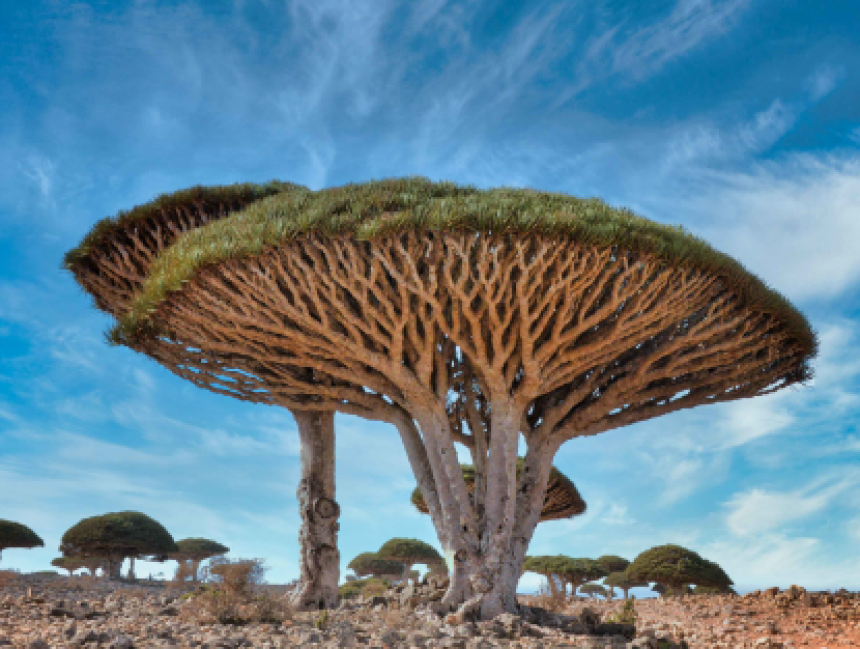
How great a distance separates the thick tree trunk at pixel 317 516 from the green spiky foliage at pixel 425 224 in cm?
380

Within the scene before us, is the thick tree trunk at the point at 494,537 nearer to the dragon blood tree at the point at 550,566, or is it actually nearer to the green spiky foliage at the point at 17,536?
the dragon blood tree at the point at 550,566

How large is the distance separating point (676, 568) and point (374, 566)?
18273mm

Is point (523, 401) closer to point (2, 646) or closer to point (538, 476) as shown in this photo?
point (538, 476)

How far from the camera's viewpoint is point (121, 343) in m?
12.8

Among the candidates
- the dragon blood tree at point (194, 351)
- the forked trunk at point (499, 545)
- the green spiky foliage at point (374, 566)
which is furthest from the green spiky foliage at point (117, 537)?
the forked trunk at point (499, 545)

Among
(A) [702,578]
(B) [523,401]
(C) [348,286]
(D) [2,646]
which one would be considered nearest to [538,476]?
(B) [523,401]

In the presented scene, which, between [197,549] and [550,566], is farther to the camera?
[197,549]

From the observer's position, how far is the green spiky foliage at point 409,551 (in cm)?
3222

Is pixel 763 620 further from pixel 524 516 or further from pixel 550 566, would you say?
pixel 550 566

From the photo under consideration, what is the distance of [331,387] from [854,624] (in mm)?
9478

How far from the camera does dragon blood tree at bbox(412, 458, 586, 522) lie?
61.7ft

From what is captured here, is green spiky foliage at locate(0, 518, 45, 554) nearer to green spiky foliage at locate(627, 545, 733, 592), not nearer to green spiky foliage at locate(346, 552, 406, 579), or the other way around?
green spiky foliage at locate(346, 552, 406, 579)

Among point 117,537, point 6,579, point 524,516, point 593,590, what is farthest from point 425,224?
point 593,590

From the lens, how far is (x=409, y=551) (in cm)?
3222
